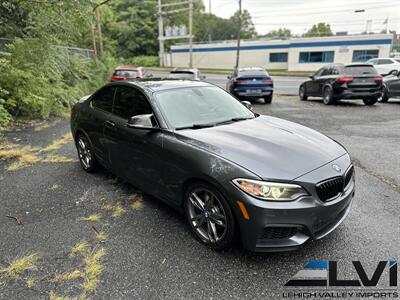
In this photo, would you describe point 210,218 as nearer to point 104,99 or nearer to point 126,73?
point 104,99

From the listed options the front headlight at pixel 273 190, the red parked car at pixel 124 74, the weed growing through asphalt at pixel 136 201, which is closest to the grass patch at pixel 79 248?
the weed growing through asphalt at pixel 136 201

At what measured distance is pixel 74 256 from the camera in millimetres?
2850

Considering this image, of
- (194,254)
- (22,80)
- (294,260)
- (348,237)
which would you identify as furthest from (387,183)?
(22,80)

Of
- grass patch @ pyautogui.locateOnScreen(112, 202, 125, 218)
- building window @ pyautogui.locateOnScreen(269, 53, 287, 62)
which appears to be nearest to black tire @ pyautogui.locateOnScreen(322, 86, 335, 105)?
grass patch @ pyautogui.locateOnScreen(112, 202, 125, 218)

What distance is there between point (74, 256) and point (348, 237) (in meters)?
2.76

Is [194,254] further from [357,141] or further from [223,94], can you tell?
[357,141]

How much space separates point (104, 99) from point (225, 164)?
2.68m

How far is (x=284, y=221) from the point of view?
240cm

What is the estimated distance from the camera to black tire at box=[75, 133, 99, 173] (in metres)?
4.75

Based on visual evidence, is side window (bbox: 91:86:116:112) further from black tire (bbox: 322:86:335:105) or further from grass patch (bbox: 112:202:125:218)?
black tire (bbox: 322:86:335:105)

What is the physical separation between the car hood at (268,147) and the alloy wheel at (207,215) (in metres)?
0.44

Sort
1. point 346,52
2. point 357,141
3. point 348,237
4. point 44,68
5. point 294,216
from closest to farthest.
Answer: point 294,216 → point 348,237 → point 357,141 → point 44,68 → point 346,52

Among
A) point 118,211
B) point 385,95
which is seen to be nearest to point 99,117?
point 118,211

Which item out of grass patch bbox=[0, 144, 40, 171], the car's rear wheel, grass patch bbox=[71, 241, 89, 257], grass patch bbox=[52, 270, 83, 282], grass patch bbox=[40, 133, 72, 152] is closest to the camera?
grass patch bbox=[52, 270, 83, 282]
